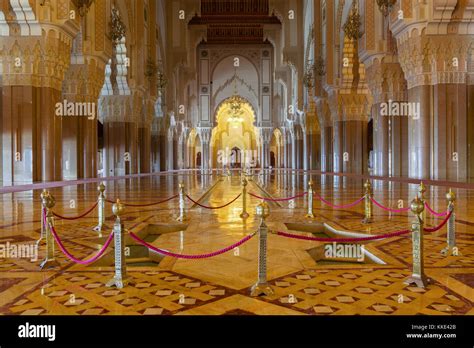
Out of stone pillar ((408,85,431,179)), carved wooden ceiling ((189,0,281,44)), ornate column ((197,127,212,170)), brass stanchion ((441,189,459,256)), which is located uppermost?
carved wooden ceiling ((189,0,281,44))

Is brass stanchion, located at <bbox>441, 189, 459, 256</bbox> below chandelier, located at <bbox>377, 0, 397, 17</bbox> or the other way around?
below

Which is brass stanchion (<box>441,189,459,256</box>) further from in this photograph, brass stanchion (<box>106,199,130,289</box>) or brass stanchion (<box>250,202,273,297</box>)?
brass stanchion (<box>106,199,130,289</box>)

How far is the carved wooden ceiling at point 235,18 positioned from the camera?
80.4 feet

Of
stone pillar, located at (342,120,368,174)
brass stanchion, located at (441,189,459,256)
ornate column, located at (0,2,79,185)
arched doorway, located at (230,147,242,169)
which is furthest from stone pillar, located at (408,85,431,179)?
arched doorway, located at (230,147,242,169)

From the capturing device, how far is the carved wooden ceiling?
24.5 m

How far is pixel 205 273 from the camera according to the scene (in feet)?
8.84

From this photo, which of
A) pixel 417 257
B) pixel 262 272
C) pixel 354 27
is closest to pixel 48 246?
pixel 262 272

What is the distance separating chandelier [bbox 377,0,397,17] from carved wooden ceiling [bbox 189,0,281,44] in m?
14.6

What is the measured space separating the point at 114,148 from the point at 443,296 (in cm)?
1546

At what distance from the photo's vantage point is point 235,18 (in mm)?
25000

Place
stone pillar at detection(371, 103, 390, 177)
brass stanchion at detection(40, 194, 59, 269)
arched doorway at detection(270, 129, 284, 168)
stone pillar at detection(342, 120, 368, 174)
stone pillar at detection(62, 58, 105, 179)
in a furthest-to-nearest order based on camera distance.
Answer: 1. arched doorway at detection(270, 129, 284, 168)
2. stone pillar at detection(342, 120, 368, 174)
3. stone pillar at detection(371, 103, 390, 177)
4. stone pillar at detection(62, 58, 105, 179)
5. brass stanchion at detection(40, 194, 59, 269)

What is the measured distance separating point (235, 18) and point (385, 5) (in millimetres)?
15603

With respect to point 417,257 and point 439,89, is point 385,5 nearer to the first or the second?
point 439,89

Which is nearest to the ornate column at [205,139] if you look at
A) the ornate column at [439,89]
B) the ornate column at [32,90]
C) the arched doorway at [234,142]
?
the arched doorway at [234,142]
